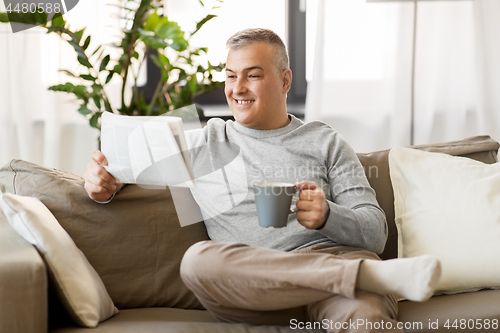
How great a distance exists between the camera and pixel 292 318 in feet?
4.10

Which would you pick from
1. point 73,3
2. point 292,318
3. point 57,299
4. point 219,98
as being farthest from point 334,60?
point 57,299

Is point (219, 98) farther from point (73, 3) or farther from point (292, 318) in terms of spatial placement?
point (292, 318)

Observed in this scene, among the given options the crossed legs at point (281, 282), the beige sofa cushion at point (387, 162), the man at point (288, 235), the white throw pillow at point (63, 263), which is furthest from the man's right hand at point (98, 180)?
the beige sofa cushion at point (387, 162)

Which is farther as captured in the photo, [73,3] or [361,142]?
[361,142]

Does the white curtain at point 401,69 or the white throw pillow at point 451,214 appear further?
the white curtain at point 401,69

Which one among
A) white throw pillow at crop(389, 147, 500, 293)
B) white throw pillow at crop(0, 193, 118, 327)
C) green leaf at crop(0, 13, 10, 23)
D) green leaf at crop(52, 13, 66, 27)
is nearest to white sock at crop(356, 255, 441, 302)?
white throw pillow at crop(389, 147, 500, 293)

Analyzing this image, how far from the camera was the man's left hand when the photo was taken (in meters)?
1.26

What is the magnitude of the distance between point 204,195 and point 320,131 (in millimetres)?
444

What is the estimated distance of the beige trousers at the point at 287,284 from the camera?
108 centimetres

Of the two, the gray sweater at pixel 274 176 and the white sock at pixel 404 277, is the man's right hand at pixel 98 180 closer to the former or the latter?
the gray sweater at pixel 274 176

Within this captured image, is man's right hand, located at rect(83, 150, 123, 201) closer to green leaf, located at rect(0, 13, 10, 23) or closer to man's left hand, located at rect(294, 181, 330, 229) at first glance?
man's left hand, located at rect(294, 181, 330, 229)

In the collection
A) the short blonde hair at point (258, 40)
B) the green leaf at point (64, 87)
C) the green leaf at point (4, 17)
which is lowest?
the green leaf at point (64, 87)

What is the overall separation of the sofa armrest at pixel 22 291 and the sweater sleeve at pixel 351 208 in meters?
0.72

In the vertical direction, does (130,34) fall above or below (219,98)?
above
